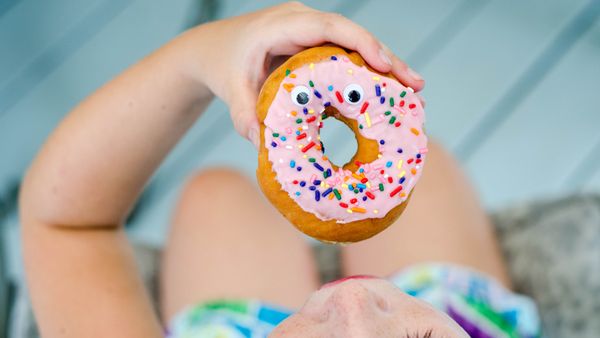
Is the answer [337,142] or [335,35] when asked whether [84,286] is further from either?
[337,142]

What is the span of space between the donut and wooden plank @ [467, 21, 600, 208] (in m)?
1.08

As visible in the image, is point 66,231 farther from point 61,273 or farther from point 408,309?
point 408,309

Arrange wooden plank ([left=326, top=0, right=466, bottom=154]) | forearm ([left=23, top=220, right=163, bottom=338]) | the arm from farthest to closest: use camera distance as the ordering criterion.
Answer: wooden plank ([left=326, top=0, right=466, bottom=154]) < forearm ([left=23, top=220, right=163, bottom=338]) < the arm

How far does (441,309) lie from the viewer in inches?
38.2

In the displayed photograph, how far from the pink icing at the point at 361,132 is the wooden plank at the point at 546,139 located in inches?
42.4

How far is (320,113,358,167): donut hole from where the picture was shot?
1699 mm

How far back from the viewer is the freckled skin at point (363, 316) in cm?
60

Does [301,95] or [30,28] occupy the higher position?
[301,95]

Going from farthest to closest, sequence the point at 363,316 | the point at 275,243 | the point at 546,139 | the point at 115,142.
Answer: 1. the point at 546,139
2. the point at 275,243
3. the point at 115,142
4. the point at 363,316

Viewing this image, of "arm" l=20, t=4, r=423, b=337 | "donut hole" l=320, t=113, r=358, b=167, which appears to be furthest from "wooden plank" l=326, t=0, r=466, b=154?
"arm" l=20, t=4, r=423, b=337

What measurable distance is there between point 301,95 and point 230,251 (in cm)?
43

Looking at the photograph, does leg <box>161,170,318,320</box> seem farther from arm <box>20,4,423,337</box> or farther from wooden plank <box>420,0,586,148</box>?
wooden plank <box>420,0,586,148</box>

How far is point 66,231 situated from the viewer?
0.90 metres

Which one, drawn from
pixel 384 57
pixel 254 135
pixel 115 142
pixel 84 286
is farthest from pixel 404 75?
pixel 84 286
